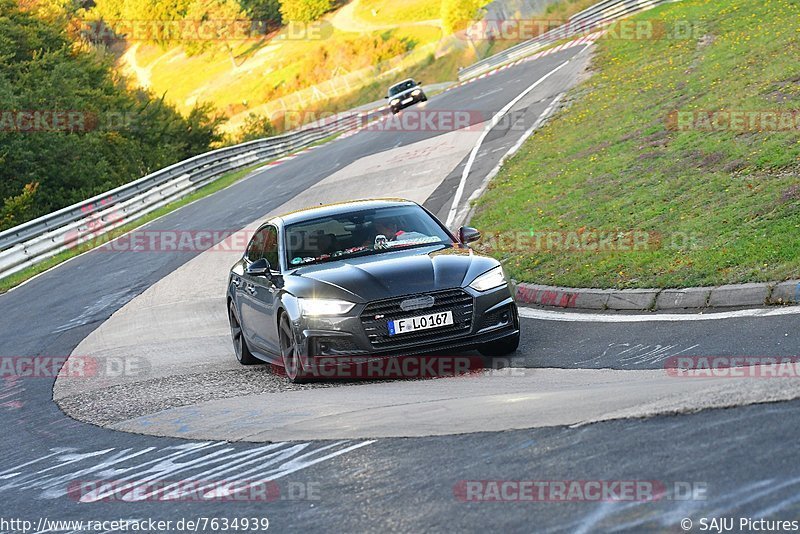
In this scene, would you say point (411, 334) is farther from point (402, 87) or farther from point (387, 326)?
point (402, 87)

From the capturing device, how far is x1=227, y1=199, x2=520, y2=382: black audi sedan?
948cm

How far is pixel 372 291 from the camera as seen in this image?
9562 mm

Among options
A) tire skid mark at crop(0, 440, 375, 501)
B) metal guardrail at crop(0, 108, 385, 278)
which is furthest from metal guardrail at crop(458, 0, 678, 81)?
tire skid mark at crop(0, 440, 375, 501)

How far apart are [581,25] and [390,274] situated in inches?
1765

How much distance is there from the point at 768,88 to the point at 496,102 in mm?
19485

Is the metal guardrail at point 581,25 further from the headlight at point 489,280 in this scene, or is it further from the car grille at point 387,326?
the car grille at point 387,326

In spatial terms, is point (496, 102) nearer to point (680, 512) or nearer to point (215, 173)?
point (215, 173)

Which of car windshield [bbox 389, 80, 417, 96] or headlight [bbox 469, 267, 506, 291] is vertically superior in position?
headlight [bbox 469, 267, 506, 291]

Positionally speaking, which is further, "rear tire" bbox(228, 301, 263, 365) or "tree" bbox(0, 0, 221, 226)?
"tree" bbox(0, 0, 221, 226)

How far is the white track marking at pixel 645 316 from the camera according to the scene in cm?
936

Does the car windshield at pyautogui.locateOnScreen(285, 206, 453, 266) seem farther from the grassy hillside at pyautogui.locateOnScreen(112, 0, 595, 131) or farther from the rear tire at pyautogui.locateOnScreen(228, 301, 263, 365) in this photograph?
the grassy hillside at pyautogui.locateOnScreen(112, 0, 595, 131)

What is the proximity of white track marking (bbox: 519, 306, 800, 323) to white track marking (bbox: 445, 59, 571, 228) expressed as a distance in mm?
7272

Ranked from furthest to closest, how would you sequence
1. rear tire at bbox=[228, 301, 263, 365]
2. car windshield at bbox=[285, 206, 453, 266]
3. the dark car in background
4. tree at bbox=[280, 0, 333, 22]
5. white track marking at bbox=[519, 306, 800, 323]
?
1. tree at bbox=[280, 0, 333, 22]
2. the dark car in background
3. rear tire at bbox=[228, 301, 263, 365]
4. car windshield at bbox=[285, 206, 453, 266]
5. white track marking at bbox=[519, 306, 800, 323]

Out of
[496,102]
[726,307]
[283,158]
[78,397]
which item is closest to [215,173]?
[283,158]
